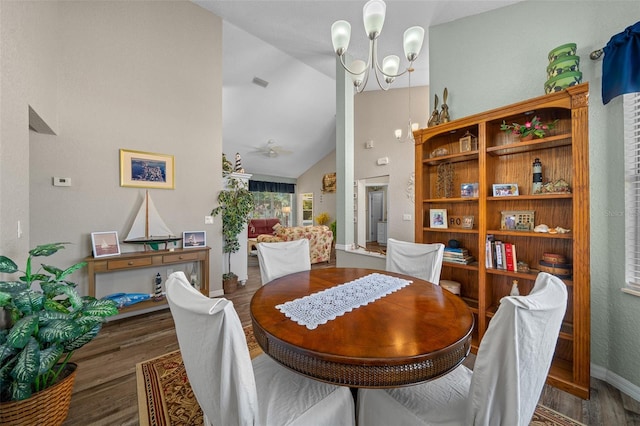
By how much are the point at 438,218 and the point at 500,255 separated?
613mm

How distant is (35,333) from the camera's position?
4.09 feet

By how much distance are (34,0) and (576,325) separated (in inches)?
179

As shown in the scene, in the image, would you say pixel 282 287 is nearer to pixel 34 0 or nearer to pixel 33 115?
pixel 33 115

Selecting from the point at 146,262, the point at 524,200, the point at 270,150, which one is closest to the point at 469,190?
the point at 524,200

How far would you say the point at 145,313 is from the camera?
2.95 metres

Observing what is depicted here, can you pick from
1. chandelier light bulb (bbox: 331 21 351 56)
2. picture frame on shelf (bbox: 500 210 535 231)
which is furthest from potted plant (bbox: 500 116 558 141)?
chandelier light bulb (bbox: 331 21 351 56)

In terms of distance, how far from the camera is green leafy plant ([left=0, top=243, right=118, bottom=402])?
1.14m

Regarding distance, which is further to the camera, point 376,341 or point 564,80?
point 564,80

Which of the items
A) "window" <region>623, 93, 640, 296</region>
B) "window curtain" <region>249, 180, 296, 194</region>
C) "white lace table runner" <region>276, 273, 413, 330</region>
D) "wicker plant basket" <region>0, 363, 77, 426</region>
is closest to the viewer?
"white lace table runner" <region>276, 273, 413, 330</region>

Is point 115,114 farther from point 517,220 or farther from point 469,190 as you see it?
point 517,220

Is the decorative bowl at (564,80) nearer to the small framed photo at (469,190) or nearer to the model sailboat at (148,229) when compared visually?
the small framed photo at (469,190)

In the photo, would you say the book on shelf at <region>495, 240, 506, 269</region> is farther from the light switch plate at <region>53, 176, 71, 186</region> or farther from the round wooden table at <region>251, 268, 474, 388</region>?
the light switch plate at <region>53, 176, 71, 186</region>

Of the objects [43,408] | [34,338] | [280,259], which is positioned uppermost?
[280,259]

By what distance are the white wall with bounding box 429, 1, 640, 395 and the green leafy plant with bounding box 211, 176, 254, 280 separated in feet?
10.8
